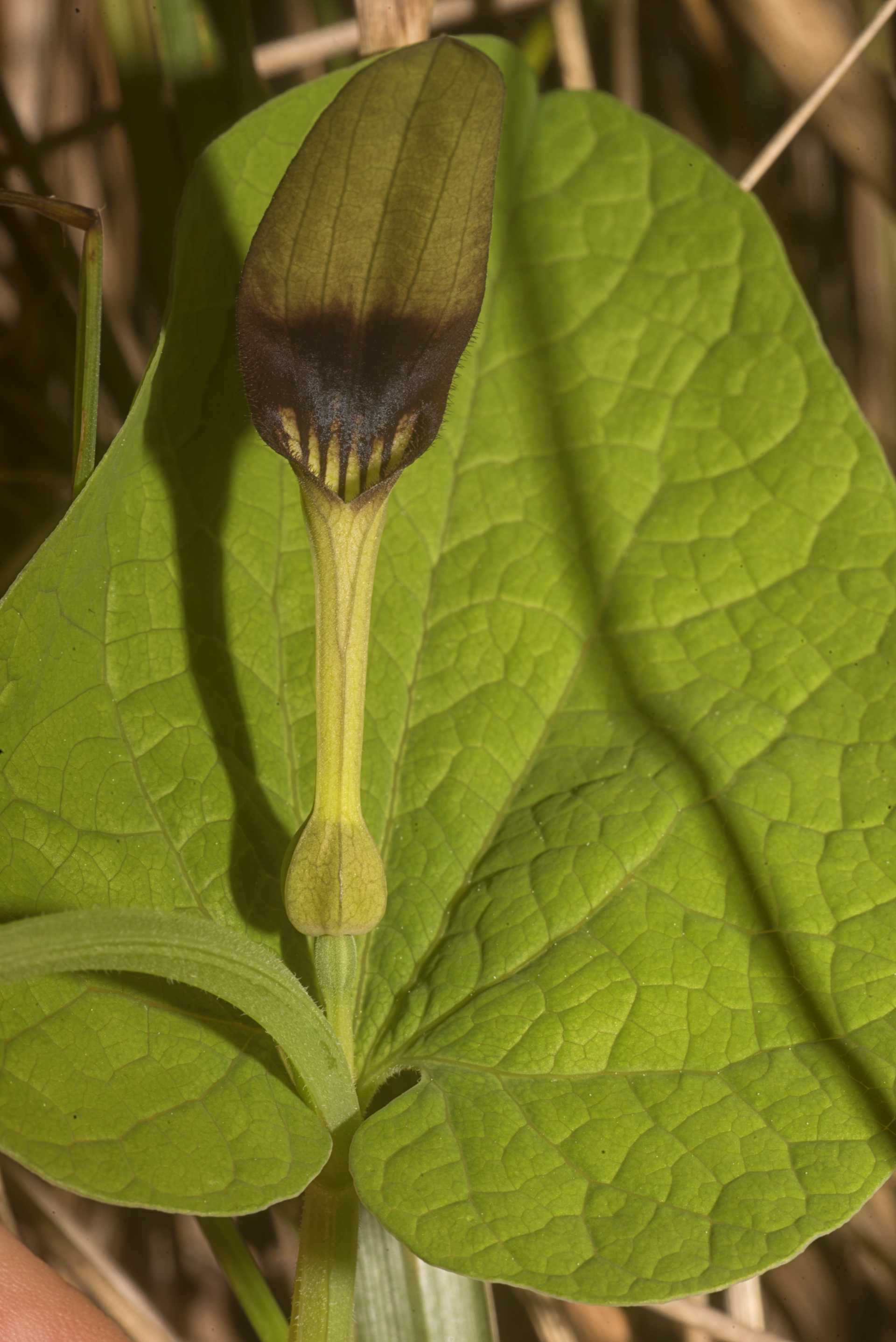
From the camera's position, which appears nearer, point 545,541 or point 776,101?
point 545,541

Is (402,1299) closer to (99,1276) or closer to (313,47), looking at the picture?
(99,1276)

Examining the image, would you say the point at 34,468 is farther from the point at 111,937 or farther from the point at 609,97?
the point at 111,937

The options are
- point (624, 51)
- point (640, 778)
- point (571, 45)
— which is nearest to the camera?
point (640, 778)

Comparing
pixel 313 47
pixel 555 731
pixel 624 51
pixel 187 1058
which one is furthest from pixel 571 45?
pixel 187 1058

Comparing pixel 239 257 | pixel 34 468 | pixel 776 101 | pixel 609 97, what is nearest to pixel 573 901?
pixel 239 257

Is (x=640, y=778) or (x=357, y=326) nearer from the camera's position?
(x=357, y=326)

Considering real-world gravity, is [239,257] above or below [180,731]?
above

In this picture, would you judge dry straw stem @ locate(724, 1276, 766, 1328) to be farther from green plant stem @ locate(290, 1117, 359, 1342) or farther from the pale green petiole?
the pale green petiole
